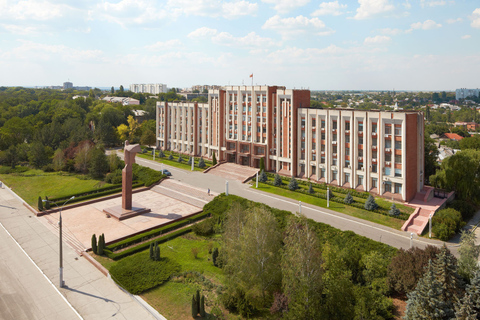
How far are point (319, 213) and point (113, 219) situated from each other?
1136 inches

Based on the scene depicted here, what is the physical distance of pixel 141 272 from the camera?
1169 inches

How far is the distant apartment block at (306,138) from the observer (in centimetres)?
4750

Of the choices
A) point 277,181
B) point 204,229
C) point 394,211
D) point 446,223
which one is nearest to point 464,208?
point 446,223

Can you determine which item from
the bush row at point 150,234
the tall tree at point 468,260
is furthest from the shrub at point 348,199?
the bush row at point 150,234

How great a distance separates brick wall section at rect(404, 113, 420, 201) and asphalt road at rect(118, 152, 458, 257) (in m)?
10.4

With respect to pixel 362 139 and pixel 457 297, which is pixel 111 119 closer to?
pixel 362 139

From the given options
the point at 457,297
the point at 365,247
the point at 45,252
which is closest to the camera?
the point at 457,297

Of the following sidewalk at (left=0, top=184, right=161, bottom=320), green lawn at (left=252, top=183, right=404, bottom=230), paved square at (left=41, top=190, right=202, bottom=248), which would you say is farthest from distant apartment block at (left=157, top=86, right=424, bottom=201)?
sidewalk at (left=0, top=184, right=161, bottom=320)

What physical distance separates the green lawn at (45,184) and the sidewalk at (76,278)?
9722mm

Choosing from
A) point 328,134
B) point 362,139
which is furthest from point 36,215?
point 362,139

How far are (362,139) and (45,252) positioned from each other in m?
46.3

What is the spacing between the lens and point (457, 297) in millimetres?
20922

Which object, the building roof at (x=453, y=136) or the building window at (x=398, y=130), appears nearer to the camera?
the building window at (x=398, y=130)

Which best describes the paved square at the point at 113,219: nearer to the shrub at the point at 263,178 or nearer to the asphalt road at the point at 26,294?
the asphalt road at the point at 26,294
